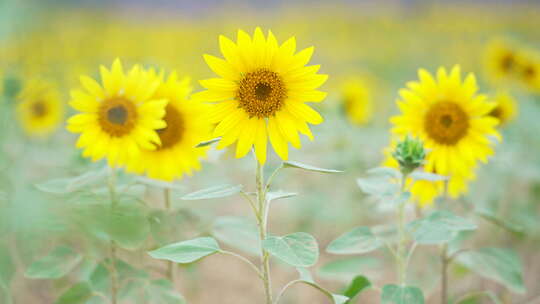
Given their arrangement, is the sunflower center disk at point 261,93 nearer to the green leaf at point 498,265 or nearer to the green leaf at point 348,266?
the green leaf at point 348,266

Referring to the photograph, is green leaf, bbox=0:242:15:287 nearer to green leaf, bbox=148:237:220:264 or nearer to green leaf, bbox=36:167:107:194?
green leaf, bbox=36:167:107:194

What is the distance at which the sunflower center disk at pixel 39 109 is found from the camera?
87.4 inches

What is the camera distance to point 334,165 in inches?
76.9

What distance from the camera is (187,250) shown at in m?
0.93

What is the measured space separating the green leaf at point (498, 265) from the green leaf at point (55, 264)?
3.05 ft

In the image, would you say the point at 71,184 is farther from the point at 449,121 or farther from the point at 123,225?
the point at 449,121

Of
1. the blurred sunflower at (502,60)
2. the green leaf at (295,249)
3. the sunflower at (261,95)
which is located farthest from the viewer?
the blurred sunflower at (502,60)

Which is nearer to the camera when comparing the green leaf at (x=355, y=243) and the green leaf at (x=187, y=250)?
the green leaf at (x=187, y=250)

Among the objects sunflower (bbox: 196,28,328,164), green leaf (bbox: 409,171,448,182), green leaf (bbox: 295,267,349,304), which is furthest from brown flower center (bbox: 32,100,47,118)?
green leaf (bbox: 409,171,448,182)

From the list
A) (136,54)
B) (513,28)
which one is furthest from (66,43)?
(513,28)

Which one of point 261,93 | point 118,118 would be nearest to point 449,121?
point 261,93

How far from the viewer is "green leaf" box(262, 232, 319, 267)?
2.69ft

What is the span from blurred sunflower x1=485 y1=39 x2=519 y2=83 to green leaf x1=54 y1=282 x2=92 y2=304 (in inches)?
84.6

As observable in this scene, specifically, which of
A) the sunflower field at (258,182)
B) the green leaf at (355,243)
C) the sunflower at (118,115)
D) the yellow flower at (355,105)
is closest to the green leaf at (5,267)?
the sunflower field at (258,182)
